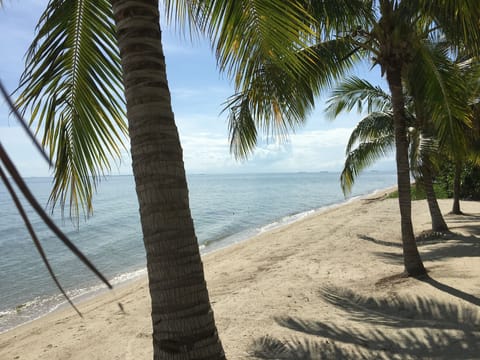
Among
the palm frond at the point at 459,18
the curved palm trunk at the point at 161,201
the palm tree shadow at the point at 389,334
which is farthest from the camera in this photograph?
the palm tree shadow at the point at 389,334

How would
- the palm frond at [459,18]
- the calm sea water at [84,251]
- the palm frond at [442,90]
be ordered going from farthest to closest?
the calm sea water at [84,251] → the palm frond at [442,90] → the palm frond at [459,18]

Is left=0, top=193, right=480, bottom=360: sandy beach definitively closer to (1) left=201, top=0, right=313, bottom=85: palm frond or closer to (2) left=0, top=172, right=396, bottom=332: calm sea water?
(2) left=0, top=172, right=396, bottom=332: calm sea water

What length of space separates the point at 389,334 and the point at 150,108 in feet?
13.5

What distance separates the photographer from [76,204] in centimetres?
382

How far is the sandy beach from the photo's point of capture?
4.72 metres

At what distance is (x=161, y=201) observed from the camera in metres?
2.14

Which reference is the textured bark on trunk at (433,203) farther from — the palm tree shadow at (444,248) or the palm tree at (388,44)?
the palm tree at (388,44)

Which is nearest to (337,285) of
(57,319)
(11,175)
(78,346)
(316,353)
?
(316,353)

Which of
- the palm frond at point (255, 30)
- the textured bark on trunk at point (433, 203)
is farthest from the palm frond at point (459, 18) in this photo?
the textured bark on trunk at point (433, 203)

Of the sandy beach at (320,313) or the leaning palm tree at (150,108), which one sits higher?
the leaning palm tree at (150,108)

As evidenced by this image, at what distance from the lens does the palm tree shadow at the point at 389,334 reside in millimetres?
4371

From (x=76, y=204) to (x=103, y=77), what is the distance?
3.88 ft

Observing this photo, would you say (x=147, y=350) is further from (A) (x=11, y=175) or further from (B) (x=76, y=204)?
(A) (x=11, y=175)

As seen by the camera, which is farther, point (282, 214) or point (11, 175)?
point (282, 214)
